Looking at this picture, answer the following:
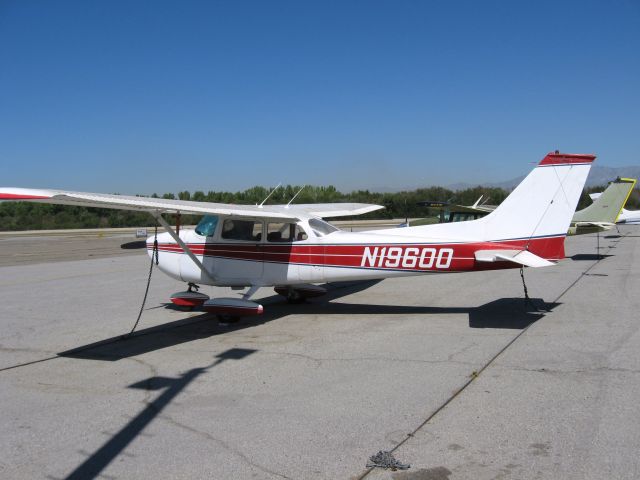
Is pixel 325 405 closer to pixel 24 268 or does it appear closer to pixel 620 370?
pixel 620 370

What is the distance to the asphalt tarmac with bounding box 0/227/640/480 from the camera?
379cm

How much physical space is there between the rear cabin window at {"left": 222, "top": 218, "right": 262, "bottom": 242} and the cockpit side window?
204 mm

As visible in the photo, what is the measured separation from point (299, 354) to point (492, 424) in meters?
2.91

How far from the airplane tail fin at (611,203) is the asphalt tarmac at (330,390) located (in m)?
10.3

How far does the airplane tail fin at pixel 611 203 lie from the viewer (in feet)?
63.0

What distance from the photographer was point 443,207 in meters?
23.8

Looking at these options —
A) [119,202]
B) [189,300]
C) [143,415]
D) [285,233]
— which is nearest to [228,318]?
[189,300]

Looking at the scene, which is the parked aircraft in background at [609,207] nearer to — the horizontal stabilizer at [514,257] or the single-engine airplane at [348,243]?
the single-engine airplane at [348,243]

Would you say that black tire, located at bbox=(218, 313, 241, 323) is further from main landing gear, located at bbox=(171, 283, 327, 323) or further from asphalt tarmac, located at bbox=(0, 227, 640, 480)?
asphalt tarmac, located at bbox=(0, 227, 640, 480)

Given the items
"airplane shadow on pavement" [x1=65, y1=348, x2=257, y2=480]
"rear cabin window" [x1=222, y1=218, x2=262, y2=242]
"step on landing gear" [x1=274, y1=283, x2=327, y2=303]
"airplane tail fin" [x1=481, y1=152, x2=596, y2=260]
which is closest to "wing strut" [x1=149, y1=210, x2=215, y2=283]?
"rear cabin window" [x1=222, y1=218, x2=262, y2=242]

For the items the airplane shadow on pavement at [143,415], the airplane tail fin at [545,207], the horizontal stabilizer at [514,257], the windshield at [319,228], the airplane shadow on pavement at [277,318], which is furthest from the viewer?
the windshield at [319,228]

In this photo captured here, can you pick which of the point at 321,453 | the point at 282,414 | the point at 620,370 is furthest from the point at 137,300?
the point at 620,370

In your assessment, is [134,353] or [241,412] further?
[134,353]

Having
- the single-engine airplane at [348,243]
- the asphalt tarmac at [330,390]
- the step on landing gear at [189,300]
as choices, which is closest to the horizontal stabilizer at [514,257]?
the single-engine airplane at [348,243]
